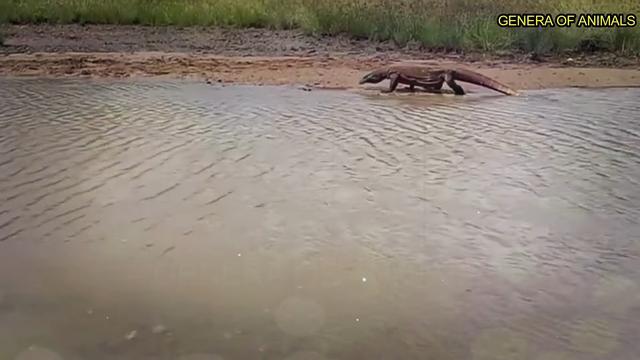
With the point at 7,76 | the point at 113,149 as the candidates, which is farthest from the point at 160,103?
the point at 7,76

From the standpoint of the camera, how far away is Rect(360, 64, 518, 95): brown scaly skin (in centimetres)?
1188

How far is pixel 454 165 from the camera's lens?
756 cm

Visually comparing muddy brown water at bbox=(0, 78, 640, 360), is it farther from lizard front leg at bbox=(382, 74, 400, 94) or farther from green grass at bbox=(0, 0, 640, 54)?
green grass at bbox=(0, 0, 640, 54)

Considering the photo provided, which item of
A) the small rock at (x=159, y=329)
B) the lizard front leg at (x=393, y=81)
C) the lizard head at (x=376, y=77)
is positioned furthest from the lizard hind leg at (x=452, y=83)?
the small rock at (x=159, y=329)

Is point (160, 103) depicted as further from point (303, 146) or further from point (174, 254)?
point (174, 254)

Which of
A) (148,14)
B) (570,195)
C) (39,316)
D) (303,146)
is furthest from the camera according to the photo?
(148,14)

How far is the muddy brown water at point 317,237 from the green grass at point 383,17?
6747 millimetres

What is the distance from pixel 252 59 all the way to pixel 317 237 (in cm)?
1022

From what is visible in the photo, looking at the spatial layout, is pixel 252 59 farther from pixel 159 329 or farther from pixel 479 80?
pixel 159 329

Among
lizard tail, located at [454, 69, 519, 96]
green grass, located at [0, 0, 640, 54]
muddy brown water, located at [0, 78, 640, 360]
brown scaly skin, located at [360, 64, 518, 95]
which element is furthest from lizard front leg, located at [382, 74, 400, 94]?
green grass, located at [0, 0, 640, 54]

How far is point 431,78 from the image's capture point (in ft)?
39.0

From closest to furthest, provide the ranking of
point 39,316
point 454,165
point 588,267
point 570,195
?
1. point 39,316
2. point 588,267
3. point 570,195
4. point 454,165

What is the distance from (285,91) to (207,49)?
5.04 meters

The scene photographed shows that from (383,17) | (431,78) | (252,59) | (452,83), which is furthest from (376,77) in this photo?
(383,17)
